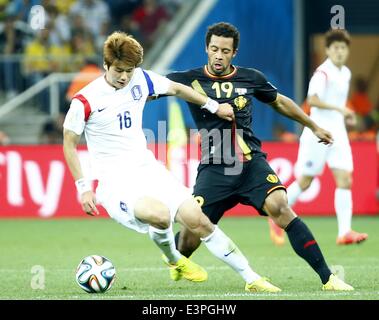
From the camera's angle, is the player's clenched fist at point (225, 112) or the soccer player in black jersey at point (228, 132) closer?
the player's clenched fist at point (225, 112)

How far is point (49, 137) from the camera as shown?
1889 cm

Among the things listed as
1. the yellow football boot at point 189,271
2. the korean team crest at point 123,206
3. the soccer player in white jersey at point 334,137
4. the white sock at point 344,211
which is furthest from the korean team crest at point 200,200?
the white sock at point 344,211

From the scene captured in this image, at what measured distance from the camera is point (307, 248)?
8633 mm

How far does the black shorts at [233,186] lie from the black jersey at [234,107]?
0.10 metres

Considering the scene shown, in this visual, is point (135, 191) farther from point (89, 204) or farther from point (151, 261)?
point (151, 261)

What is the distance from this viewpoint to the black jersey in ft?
30.0

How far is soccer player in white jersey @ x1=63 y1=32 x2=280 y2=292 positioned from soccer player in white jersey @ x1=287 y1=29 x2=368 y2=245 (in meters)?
4.00

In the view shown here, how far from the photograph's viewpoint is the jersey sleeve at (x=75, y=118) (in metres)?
8.41

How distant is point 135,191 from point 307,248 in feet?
4.66

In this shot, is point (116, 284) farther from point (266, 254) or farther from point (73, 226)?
point (73, 226)

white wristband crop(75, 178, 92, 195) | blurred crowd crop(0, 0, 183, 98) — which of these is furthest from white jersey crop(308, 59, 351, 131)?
blurred crowd crop(0, 0, 183, 98)

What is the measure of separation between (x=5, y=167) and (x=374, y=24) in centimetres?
980

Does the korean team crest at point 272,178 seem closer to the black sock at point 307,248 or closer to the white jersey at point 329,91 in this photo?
the black sock at point 307,248

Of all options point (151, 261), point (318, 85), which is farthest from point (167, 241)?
point (318, 85)
